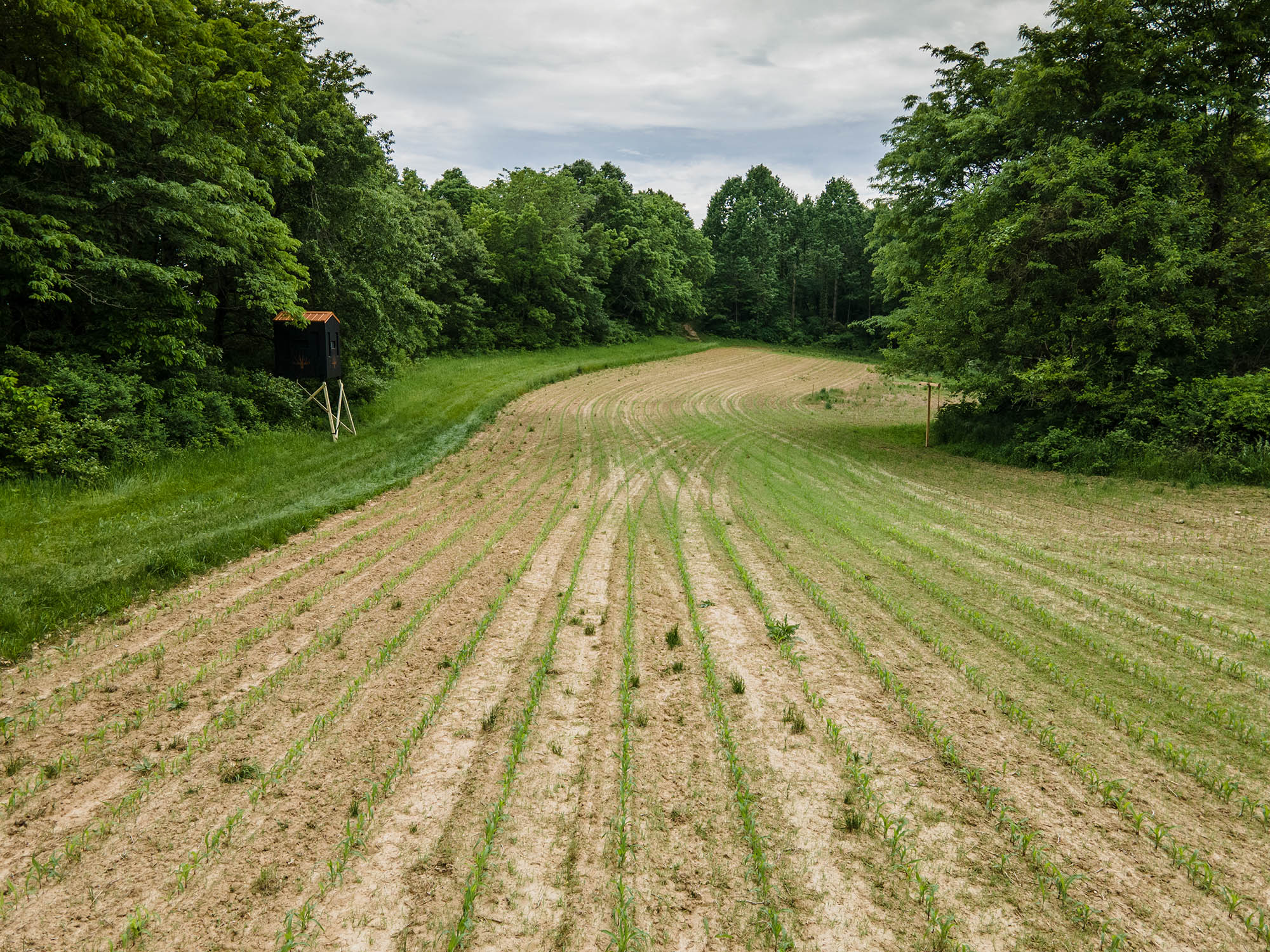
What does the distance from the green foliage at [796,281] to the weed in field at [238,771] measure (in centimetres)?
6326

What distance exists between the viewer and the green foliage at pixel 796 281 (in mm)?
64062

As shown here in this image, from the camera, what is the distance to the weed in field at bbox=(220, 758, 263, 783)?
3.88 meters

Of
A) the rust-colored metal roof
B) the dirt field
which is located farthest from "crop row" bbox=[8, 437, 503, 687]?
the rust-colored metal roof

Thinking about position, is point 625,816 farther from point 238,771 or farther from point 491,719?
point 238,771

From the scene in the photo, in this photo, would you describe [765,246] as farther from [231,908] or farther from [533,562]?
[231,908]

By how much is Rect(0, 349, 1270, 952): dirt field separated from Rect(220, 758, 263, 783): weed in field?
2cm

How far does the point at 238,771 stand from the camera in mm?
3938

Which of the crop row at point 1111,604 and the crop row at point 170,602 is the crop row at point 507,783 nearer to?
the crop row at point 170,602

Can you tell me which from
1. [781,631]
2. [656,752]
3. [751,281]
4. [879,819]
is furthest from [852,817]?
[751,281]

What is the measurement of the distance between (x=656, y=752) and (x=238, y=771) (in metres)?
2.73

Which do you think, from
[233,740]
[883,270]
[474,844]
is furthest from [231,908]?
[883,270]

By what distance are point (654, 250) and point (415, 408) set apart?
36.6 metres

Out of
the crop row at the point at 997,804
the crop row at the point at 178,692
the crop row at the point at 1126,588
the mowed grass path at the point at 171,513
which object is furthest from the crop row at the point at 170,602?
the crop row at the point at 1126,588

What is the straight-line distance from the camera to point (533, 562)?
7992 millimetres
